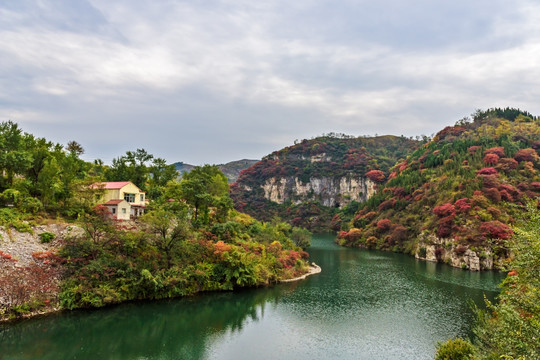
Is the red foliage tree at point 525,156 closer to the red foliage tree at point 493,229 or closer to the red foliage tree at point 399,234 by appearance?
the red foliage tree at point 493,229

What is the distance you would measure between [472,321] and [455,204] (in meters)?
37.2

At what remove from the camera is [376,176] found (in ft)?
433

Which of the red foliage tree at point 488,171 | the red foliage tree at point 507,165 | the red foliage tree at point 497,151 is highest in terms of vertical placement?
the red foliage tree at point 497,151

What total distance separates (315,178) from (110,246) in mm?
123370

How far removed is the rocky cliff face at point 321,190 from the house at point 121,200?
106 meters

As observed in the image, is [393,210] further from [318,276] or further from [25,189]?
[25,189]

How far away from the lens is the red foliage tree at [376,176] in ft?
432

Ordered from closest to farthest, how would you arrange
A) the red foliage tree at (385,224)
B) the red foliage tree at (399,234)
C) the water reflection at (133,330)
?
the water reflection at (133,330), the red foliage tree at (399,234), the red foliage tree at (385,224)

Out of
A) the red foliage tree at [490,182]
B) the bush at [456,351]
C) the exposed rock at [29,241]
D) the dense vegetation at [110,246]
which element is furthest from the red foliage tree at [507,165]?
the exposed rock at [29,241]

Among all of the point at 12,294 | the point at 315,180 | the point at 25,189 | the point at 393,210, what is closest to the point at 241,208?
the point at 315,180

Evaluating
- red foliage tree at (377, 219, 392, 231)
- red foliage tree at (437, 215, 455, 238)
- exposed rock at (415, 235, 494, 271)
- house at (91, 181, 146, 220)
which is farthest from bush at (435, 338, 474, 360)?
red foliage tree at (377, 219, 392, 231)

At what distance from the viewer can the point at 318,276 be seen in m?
47.7

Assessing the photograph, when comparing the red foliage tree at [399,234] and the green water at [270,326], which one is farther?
the red foliage tree at [399,234]

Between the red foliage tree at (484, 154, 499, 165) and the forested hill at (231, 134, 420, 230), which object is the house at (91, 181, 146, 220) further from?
the forested hill at (231, 134, 420, 230)
